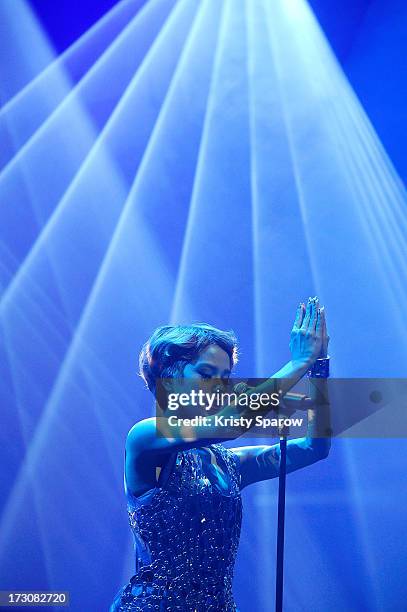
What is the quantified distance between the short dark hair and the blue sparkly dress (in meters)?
0.22

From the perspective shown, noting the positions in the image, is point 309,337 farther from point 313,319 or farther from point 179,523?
point 179,523

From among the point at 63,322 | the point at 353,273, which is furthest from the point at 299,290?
the point at 63,322

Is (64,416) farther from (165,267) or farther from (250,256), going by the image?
(250,256)

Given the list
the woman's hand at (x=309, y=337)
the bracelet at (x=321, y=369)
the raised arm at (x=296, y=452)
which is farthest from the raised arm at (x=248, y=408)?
the raised arm at (x=296, y=452)

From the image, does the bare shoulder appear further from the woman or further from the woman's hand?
the woman's hand

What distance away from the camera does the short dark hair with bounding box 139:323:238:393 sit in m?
1.71

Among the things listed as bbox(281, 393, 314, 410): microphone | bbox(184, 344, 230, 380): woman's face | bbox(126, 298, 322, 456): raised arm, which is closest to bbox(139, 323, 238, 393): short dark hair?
bbox(184, 344, 230, 380): woman's face

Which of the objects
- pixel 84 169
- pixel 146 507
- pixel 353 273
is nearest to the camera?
pixel 146 507

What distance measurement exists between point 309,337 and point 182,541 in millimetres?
560

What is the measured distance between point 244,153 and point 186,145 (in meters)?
0.20

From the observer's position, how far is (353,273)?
2.23 metres

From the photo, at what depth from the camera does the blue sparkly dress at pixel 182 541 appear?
1.56 m

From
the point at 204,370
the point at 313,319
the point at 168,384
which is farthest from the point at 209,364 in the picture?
the point at 313,319

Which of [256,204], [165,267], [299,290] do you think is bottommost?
[299,290]
